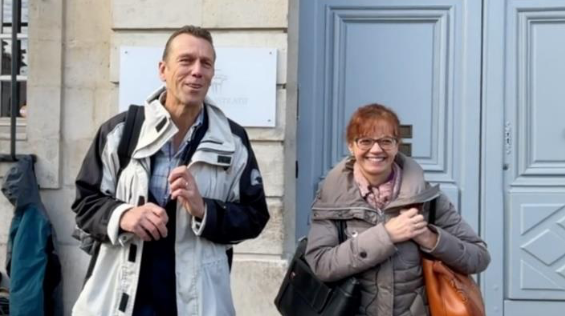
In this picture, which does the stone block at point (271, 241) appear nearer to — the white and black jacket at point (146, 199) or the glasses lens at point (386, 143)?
the glasses lens at point (386, 143)

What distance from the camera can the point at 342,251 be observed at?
2885 millimetres

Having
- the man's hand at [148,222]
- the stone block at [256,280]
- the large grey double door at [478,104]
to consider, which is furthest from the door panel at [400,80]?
the man's hand at [148,222]

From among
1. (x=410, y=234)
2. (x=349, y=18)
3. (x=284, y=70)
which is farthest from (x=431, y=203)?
(x=349, y=18)

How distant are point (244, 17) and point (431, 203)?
8.31ft

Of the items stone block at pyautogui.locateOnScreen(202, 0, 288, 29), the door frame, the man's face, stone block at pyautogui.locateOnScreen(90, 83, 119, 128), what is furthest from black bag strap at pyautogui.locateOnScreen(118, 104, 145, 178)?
the door frame

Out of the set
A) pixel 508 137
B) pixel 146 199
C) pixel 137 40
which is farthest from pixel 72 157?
pixel 146 199

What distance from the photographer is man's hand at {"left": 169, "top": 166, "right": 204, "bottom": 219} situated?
2486 millimetres

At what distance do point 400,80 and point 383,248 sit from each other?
281 centimetres

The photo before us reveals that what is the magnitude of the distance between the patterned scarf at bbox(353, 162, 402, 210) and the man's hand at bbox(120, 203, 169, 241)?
0.81 m

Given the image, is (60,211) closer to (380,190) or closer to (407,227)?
(380,190)

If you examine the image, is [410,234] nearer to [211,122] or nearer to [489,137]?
[211,122]

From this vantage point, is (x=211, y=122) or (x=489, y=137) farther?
(x=489, y=137)

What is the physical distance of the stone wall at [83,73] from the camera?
203 inches

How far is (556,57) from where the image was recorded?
17.6ft
